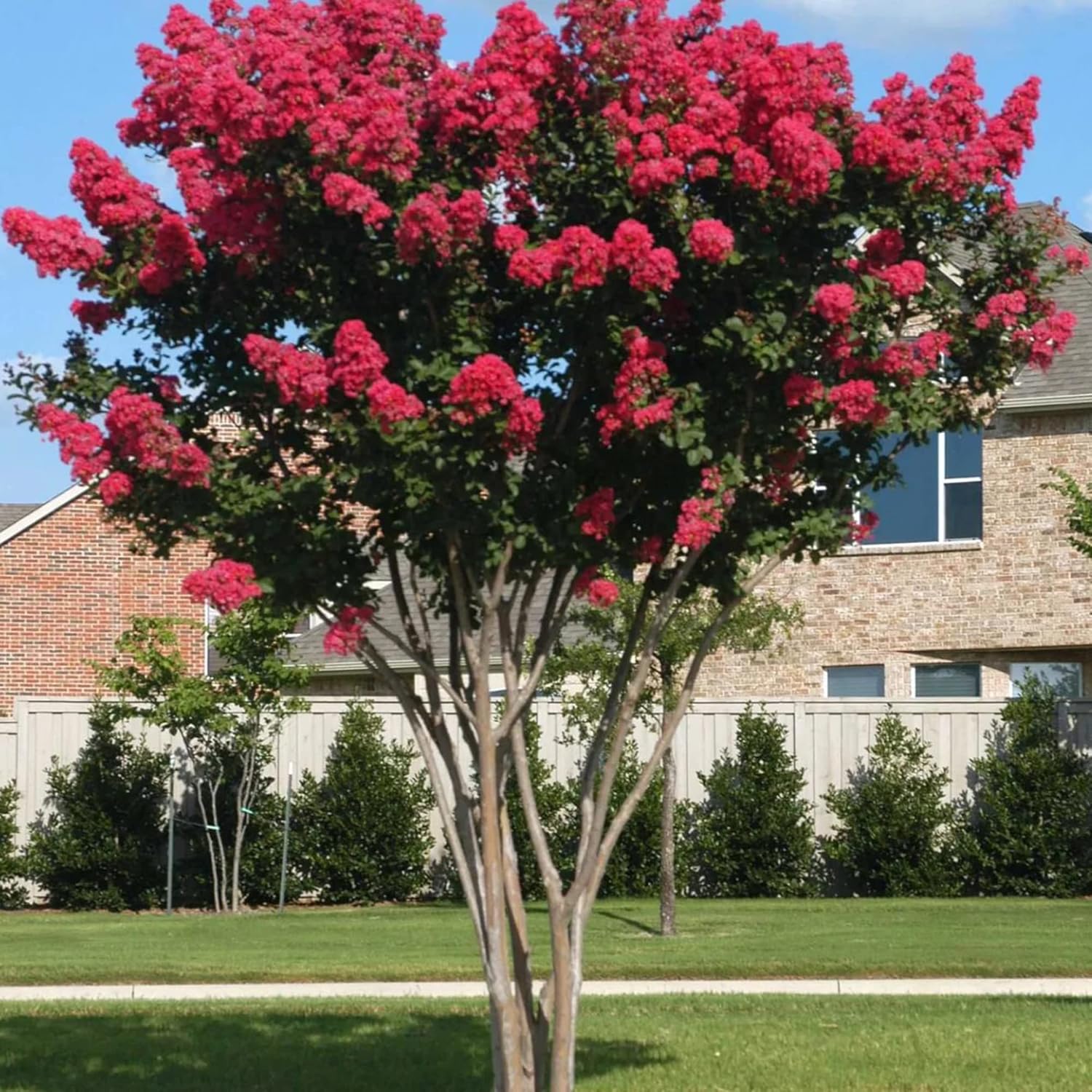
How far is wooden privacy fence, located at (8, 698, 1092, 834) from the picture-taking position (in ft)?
72.3

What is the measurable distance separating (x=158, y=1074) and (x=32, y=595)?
23.2m

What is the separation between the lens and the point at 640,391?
7.27 metres

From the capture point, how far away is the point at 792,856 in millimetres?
21672

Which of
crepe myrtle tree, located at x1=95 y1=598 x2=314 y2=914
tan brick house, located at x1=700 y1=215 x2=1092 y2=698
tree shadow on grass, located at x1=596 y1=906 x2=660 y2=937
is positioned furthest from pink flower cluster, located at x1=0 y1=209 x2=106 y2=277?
tan brick house, located at x1=700 y1=215 x2=1092 y2=698

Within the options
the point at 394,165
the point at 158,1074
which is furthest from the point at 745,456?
the point at 158,1074

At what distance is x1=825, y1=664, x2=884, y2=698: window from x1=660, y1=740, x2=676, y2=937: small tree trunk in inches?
282

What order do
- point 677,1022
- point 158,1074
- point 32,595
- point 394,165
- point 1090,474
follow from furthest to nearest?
point 32,595 < point 1090,474 < point 677,1022 < point 158,1074 < point 394,165

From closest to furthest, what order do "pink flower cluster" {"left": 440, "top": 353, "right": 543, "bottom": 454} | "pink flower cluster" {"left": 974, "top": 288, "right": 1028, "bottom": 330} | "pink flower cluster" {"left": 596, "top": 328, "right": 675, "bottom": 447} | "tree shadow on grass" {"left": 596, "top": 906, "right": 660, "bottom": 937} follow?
"pink flower cluster" {"left": 440, "top": 353, "right": 543, "bottom": 454}, "pink flower cluster" {"left": 596, "top": 328, "right": 675, "bottom": 447}, "pink flower cluster" {"left": 974, "top": 288, "right": 1028, "bottom": 330}, "tree shadow on grass" {"left": 596, "top": 906, "right": 660, "bottom": 937}

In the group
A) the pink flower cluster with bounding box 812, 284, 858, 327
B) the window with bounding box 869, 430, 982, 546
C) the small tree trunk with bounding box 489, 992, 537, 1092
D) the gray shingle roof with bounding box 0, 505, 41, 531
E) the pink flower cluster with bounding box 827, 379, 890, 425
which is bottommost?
the small tree trunk with bounding box 489, 992, 537, 1092

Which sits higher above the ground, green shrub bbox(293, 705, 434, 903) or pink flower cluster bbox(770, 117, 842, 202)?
pink flower cluster bbox(770, 117, 842, 202)

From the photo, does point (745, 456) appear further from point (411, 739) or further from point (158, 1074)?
point (411, 739)

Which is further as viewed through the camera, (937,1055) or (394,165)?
(937,1055)

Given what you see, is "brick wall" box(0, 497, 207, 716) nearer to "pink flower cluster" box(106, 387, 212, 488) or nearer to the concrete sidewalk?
the concrete sidewalk

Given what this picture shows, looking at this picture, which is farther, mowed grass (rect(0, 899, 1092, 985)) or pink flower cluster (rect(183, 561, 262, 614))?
mowed grass (rect(0, 899, 1092, 985))
